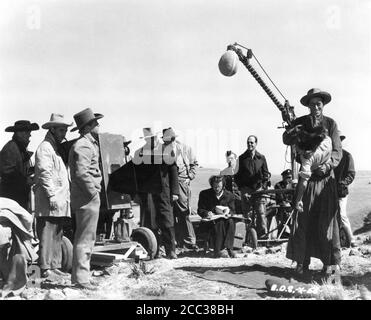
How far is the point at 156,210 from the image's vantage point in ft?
30.9

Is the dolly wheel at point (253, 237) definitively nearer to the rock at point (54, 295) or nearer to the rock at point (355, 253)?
the rock at point (355, 253)

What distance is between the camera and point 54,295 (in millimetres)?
6156

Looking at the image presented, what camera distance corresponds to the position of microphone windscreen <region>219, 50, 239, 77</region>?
11.7 meters

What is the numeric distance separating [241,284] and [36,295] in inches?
87.8

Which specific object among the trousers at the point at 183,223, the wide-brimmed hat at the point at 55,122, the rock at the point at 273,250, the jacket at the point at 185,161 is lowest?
the rock at the point at 273,250

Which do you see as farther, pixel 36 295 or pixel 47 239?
pixel 47 239

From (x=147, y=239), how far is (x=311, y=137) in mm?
2863

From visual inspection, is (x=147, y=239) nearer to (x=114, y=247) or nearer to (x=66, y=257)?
(x=114, y=247)

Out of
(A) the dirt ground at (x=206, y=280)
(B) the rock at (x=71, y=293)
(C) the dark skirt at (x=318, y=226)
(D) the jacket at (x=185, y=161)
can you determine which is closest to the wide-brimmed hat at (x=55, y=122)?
(A) the dirt ground at (x=206, y=280)

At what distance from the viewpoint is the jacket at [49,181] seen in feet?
24.2

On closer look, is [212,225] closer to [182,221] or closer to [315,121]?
[182,221]

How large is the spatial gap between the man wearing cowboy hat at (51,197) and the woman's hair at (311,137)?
109 inches

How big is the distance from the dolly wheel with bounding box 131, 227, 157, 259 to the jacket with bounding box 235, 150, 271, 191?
2.67m
